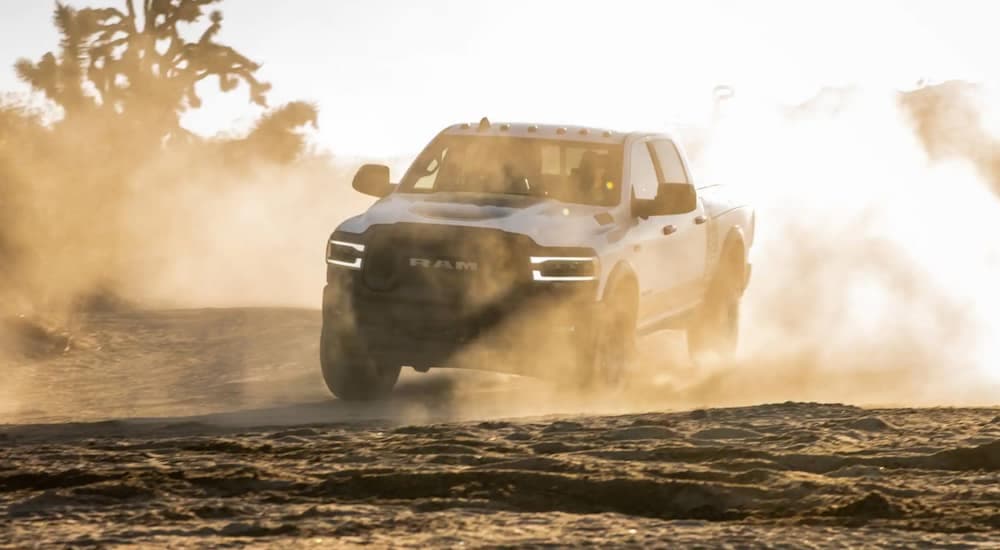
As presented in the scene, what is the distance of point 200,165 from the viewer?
35.9 metres

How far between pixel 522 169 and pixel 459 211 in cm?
109

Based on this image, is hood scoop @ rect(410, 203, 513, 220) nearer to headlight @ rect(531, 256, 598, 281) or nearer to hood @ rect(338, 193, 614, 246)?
hood @ rect(338, 193, 614, 246)

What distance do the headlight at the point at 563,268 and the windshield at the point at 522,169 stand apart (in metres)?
0.90

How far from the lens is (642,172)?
1408 cm

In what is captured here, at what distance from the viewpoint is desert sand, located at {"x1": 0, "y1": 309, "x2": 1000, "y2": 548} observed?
774 cm

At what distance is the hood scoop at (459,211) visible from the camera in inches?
496

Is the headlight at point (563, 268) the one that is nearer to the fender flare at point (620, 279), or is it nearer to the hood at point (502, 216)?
the hood at point (502, 216)

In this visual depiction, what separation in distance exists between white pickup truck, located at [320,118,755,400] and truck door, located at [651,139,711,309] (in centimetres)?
11

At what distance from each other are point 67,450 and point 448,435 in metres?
1.97

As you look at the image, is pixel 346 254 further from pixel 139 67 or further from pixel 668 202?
pixel 139 67

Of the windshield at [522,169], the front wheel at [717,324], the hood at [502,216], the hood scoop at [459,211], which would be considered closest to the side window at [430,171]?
the windshield at [522,169]

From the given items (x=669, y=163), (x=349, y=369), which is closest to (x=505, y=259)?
(x=349, y=369)

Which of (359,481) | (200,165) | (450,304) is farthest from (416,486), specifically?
(200,165)

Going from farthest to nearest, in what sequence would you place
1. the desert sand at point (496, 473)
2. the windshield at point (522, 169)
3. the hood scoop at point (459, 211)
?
the windshield at point (522, 169) → the hood scoop at point (459, 211) → the desert sand at point (496, 473)
